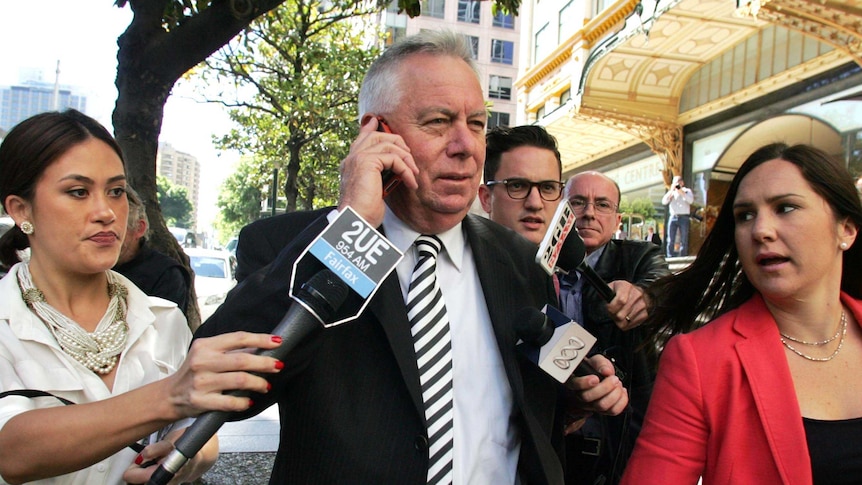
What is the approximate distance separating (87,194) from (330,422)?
1.06 m

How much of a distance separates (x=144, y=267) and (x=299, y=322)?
105 inches

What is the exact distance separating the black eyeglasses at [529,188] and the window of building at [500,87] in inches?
1746

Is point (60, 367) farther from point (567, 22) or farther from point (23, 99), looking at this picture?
point (23, 99)

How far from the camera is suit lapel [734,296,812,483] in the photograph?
1.96m

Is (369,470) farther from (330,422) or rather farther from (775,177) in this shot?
(775,177)

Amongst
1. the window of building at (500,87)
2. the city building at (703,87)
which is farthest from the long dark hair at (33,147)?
the window of building at (500,87)

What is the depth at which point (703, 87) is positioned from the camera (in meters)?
15.9

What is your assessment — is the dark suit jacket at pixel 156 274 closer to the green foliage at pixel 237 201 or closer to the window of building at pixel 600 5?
the window of building at pixel 600 5

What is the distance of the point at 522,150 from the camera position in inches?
127

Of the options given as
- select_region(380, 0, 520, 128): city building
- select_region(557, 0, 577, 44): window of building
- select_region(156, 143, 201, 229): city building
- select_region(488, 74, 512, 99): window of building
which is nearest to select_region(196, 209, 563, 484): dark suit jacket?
select_region(557, 0, 577, 44): window of building

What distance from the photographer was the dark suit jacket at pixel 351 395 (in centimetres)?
160

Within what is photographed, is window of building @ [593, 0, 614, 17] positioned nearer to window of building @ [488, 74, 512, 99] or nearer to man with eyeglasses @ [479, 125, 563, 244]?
man with eyeglasses @ [479, 125, 563, 244]

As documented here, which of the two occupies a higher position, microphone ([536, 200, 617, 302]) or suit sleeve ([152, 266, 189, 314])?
microphone ([536, 200, 617, 302])

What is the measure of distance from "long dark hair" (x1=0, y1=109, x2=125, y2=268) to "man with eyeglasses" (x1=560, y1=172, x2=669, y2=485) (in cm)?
194
